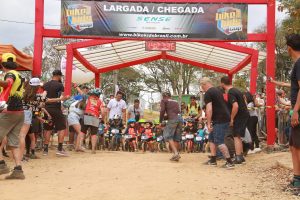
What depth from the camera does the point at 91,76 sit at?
67.6 ft

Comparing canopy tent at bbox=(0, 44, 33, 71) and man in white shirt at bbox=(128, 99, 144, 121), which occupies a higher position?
canopy tent at bbox=(0, 44, 33, 71)

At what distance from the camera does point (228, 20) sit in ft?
42.6

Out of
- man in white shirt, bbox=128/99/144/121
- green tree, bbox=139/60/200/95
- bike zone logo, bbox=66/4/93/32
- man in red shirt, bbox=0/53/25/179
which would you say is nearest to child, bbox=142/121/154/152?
man in white shirt, bbox=128/99/144/121

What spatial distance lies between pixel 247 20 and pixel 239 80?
26.1 m

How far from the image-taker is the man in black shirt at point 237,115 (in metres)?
9.52

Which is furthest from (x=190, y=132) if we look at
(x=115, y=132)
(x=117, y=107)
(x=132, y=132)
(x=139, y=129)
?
(x=117, y=107)

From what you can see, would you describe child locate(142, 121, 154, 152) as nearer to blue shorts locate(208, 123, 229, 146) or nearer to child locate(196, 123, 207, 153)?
child locate(196, 123, 207, 153)

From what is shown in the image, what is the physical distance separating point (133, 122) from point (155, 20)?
10.7ft

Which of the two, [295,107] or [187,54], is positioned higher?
[187,54]

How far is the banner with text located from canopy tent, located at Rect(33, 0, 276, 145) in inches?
6.7

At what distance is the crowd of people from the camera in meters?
7.10

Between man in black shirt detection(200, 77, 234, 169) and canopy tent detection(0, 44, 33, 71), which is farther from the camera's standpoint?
canopy tent detection(0, 44, 33, 71)

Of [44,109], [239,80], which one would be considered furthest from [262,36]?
[239,80]

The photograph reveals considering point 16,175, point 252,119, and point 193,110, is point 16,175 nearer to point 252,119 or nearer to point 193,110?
point 252,119
